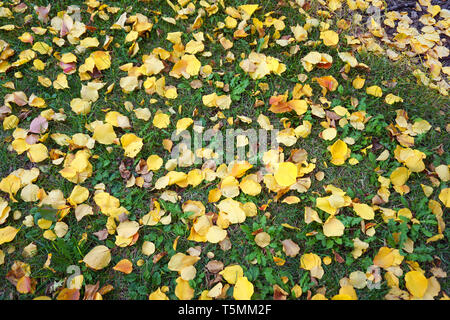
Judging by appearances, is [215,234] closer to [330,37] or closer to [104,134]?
[104,134]

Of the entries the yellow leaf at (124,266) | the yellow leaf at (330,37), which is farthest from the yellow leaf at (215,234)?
the yellow leaf at (330,37)

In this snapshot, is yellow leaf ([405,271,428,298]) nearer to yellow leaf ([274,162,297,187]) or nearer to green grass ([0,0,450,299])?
green grass ([0,0,450,299])

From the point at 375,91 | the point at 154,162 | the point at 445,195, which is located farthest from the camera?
the point at 375,91

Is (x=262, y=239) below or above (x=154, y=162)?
below

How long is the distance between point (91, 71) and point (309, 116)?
1599 mm

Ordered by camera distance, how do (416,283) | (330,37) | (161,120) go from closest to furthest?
(416,283) → (161,120) → (330,37)

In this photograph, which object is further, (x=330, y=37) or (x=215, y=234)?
(x=330, y=37)

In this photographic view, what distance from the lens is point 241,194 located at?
208 cm

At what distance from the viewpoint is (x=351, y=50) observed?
105 inches

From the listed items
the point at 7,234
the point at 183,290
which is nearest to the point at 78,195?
the point at 7,234

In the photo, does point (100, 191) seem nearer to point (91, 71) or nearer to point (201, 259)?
point (201, 259)

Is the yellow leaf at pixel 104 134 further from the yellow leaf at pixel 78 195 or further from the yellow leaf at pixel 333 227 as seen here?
the yellow leaf at pixel 333 227

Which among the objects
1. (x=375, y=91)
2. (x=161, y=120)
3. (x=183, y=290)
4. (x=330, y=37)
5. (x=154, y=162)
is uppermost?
(x=330, y=37)

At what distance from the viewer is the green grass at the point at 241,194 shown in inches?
72.7
